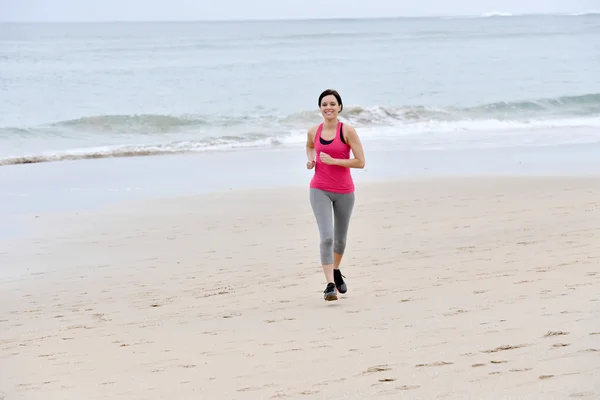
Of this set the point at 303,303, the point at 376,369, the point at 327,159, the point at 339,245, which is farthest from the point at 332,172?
the point at 376,369

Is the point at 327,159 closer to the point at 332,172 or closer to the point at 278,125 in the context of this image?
the point at 332,172

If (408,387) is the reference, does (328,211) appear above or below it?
above

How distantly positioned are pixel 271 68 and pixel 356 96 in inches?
569

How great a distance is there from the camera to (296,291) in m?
6.73

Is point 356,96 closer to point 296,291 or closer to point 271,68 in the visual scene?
point 271,68

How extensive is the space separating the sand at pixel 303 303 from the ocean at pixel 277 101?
8284mm

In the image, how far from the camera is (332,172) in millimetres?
6020

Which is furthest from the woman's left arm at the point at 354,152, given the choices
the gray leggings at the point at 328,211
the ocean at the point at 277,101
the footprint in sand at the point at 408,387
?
the ocean at the point at 277,101

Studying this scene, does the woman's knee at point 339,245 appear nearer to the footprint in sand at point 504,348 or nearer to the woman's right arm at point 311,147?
the woman's right arm at point 311,147

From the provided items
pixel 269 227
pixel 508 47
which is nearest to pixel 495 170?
pixel 269 227

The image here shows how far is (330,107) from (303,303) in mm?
1515

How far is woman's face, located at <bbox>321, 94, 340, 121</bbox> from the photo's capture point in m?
5.96

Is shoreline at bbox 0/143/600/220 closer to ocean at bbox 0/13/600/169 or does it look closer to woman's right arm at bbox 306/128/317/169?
ocean at bbox 0/13/600/169

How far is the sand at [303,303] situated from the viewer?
417cm
